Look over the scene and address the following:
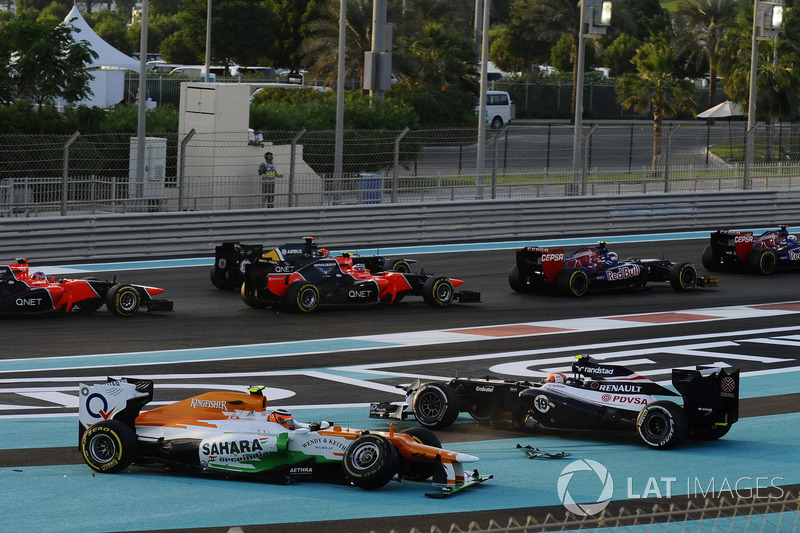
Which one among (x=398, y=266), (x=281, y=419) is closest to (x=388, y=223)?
(x=398, y=266)

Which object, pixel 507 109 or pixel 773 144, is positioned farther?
pixel 507 109

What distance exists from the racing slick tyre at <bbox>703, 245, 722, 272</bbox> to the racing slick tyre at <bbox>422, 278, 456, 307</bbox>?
22.0ft

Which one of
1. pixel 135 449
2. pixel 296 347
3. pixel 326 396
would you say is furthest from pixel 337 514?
pixel 296 347

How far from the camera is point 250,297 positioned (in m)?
19.0

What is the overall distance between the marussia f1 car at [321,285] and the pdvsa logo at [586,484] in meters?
8.59

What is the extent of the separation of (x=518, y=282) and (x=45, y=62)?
17.2 meters

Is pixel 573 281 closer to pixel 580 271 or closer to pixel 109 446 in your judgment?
pixel 580 271

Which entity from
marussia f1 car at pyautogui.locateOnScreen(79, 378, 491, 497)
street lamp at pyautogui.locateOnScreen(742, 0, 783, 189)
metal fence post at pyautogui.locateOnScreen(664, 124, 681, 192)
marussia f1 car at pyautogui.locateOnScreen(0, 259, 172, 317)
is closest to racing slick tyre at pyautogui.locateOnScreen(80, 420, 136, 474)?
marussia f1 car at pyautogui.locateOnScreen(79, 378, 491, 497)

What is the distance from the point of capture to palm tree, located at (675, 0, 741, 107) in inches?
2997

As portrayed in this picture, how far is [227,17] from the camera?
2741 inches

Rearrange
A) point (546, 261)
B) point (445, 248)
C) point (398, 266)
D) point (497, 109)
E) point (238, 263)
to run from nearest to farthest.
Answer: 1. point (238, 263)
2. point (546, 261)
3. point (398, 266)
4. point (445, 248)
5. point (497, 109)

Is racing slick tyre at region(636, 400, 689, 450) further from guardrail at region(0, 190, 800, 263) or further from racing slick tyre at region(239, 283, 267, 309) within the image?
guardrail at region(0, 190, 800, 263)

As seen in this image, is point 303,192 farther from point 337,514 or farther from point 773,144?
point 337,514

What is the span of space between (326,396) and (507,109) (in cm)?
4735
